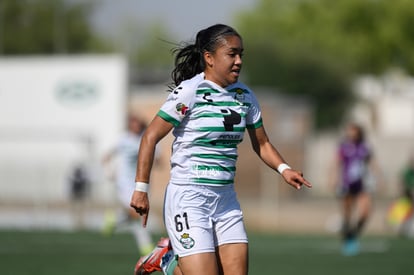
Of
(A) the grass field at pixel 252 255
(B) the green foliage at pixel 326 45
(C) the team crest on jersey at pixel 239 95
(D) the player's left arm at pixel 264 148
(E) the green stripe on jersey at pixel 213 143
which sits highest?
(C) the team crest on jersey at pixel 239 95

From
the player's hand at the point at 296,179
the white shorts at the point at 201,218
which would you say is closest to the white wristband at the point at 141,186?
the white shorts at the point at 201,218

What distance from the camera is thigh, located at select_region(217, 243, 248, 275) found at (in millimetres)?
8539

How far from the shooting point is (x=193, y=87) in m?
8.52

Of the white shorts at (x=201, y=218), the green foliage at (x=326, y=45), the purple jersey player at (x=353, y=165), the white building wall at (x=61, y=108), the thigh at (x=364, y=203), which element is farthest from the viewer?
the green foliage at (x=326, y=45)

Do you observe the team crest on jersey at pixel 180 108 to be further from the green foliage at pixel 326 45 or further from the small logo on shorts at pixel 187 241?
the green foliage at pixel 326 45

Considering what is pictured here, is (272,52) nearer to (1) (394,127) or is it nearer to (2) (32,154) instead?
(1) (394,127)

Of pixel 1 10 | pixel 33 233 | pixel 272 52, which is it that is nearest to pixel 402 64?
pixel 272 52

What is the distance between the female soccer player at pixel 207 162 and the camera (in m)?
8.45

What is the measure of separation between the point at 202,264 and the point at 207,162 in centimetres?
73

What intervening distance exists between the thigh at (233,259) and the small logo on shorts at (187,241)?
25 cm

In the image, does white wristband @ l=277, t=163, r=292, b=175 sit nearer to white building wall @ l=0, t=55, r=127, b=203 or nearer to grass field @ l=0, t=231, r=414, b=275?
grass field @ l=0, t=231, r=414, b=275

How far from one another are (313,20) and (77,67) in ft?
92.6

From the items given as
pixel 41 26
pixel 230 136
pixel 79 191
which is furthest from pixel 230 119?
pixel 41 26

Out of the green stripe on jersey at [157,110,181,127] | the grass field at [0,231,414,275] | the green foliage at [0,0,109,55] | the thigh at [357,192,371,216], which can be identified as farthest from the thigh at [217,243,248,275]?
the green foliage at [0,0,109,55]
